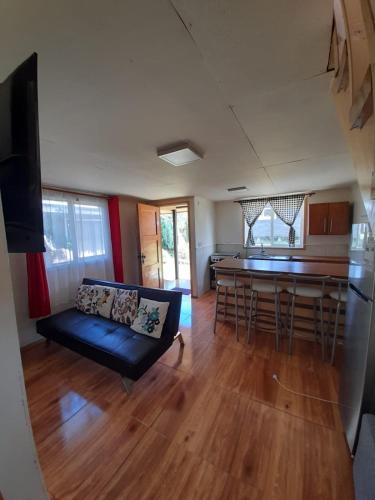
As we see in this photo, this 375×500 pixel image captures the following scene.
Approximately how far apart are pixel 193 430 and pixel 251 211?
4.25 m

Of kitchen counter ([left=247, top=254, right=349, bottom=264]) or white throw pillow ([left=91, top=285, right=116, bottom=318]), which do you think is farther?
kitchen counter ([left=247, top=254, right=349, bottom=264])

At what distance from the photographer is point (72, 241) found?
3021 mm

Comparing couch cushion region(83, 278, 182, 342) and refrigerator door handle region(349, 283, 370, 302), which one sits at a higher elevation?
refrigerator door handle region(349, 283, 370, 302)

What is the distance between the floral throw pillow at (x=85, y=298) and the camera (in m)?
2.69

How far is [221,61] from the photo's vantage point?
87cm

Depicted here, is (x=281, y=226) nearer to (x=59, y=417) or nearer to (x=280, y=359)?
(x=280, y=359)

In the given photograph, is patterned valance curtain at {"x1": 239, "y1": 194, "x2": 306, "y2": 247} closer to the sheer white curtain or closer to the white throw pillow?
the sheer white curtain

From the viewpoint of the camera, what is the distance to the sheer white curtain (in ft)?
9.08

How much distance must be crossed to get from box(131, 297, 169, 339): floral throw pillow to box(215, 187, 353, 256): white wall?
330 centimetres

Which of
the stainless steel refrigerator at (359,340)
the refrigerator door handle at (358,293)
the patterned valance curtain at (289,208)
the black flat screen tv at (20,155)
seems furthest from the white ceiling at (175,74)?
the patterned valance curtain at (289,208)

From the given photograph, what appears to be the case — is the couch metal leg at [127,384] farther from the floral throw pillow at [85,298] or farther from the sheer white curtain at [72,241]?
the sheer white curtain at [72,241]

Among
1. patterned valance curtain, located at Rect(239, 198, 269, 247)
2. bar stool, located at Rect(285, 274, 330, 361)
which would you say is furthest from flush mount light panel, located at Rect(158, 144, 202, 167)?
patterned valance curtain, located at Rect(239, 198, 269, 247)

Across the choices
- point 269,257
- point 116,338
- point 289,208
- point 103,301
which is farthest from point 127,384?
point 289,208

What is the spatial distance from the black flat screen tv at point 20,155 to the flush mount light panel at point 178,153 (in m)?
1.16
